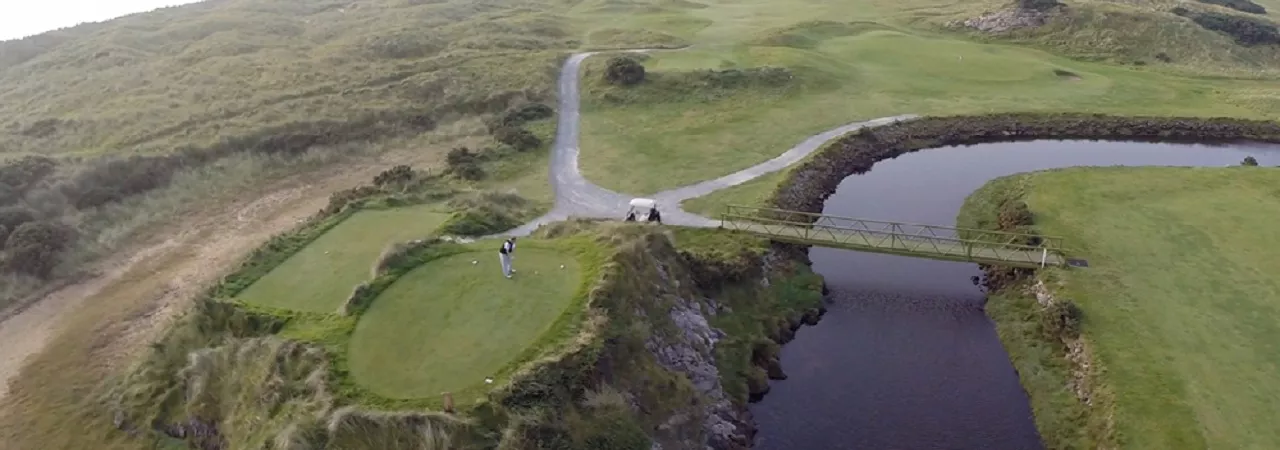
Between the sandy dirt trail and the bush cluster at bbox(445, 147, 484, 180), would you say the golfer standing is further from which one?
the bush cluster at bbox(445, 147, 484, 180)

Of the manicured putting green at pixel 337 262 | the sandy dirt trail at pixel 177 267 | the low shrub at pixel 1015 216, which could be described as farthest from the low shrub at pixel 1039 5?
the manicured putting green at pixel 337 262

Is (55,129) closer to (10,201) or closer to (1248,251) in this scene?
(10,201)

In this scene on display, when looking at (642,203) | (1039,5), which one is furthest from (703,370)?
(1039,5)

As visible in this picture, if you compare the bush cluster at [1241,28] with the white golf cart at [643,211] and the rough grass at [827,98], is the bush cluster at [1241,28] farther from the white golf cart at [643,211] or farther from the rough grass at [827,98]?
the white golf cart at [643,211]

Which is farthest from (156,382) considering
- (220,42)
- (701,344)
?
(220,42)

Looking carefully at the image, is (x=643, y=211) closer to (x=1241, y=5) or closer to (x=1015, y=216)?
(x=1015, y=216)

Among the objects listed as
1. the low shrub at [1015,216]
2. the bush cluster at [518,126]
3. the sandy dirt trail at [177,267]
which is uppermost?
the bush cluster at [518,126]

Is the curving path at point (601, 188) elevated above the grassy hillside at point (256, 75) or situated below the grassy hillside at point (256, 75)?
below
